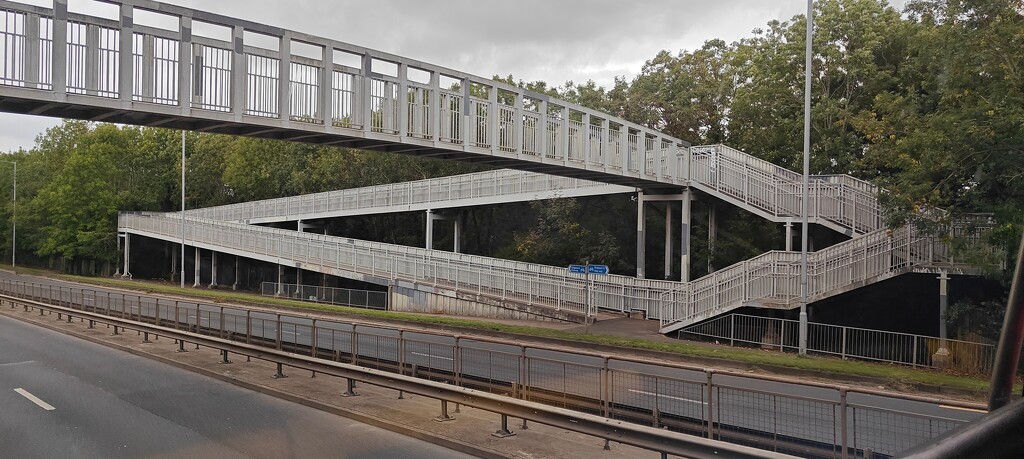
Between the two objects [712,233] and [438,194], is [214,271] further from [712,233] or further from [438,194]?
[712,233]

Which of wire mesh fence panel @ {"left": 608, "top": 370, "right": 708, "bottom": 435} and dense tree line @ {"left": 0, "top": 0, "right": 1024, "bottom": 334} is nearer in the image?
wire mesh fence panel @ {"left": 608, "top": 370, "right": 708, "bottom": 435}

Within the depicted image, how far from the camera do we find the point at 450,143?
21.4m

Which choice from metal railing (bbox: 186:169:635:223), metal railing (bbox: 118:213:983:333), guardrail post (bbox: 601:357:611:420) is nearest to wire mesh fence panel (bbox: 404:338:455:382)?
guardrail post (bbox: 601:357:611:420)

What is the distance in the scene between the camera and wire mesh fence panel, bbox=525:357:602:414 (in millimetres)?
10414

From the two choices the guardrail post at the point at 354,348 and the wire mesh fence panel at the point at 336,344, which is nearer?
the guardrail post at the point at 354,348

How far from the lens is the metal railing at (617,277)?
71.8 ft

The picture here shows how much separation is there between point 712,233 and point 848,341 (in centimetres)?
1170

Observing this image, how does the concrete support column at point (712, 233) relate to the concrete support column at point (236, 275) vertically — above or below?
above

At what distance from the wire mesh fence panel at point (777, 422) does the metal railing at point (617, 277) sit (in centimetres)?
1435

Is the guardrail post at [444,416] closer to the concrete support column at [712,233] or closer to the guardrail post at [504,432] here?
the guardrail post at [504,432]

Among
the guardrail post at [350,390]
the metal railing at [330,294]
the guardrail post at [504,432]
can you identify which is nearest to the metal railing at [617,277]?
the metal railing at [330,294]

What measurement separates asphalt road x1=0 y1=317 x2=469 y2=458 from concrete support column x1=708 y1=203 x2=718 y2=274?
73.3 ft

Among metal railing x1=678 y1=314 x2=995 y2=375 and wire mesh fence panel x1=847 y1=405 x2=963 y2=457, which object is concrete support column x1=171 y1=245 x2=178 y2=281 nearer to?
metal railing x1=678 y1=314 x2=995 y2=375

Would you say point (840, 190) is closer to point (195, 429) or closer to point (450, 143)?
point (450, 143)
